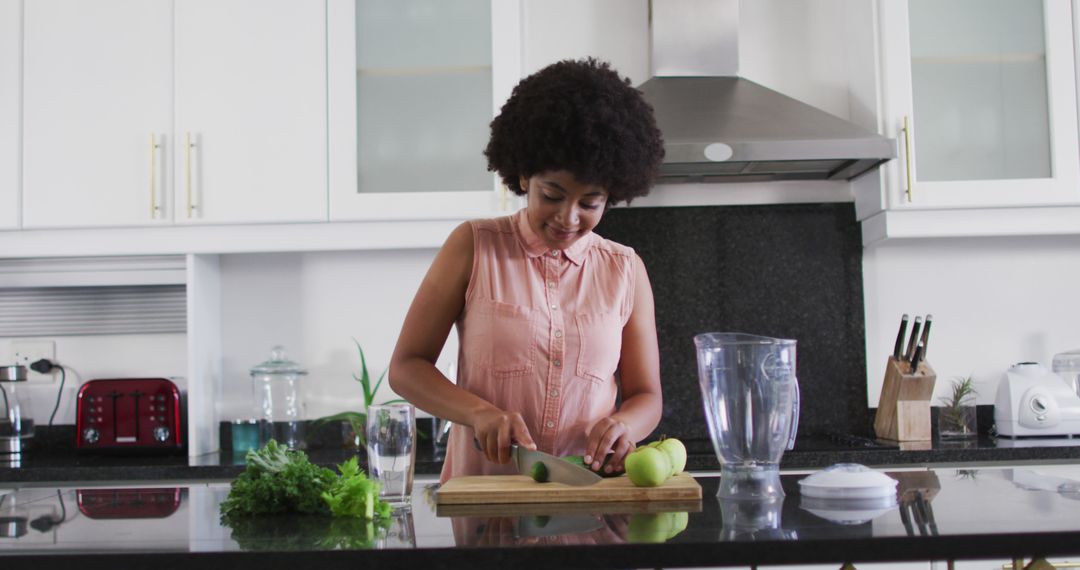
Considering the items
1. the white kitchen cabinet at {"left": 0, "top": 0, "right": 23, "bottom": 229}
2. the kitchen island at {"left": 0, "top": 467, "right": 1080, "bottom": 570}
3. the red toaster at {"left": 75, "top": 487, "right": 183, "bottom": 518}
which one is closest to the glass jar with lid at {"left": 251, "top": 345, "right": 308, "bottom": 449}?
the white kitchen cabinet at {"left": 0, "top": 0, "right": 23, "bottom": 229}

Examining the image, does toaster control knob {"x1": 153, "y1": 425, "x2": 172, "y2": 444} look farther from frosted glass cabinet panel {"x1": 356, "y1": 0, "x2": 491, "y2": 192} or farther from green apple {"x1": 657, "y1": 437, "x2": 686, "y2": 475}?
green apple {"x1": 657, "y1": 437, "x2": 686, "y2": 475}

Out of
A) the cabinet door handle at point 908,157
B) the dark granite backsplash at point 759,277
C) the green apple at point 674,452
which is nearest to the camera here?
the green apple at point 674,452

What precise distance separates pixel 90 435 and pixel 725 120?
196cm

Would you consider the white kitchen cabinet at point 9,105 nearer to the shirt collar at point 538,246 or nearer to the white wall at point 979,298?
the shirt collar at point 538,246

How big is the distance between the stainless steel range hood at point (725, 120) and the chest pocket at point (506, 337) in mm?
988

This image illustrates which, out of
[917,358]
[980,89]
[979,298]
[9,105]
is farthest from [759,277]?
[9,105]

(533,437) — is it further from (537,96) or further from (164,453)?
(164,453)

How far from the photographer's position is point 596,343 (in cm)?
168

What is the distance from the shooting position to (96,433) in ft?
9.37

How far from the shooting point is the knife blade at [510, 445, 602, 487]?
4.39ft

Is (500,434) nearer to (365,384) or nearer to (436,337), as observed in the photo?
(436,337)

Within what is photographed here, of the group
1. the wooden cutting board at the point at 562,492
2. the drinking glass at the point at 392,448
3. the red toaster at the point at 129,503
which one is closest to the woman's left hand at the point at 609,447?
the wooden cutting board at the point at 562,492

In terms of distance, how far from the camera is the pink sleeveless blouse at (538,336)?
167 cm

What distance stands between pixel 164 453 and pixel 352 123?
42.5 inches
